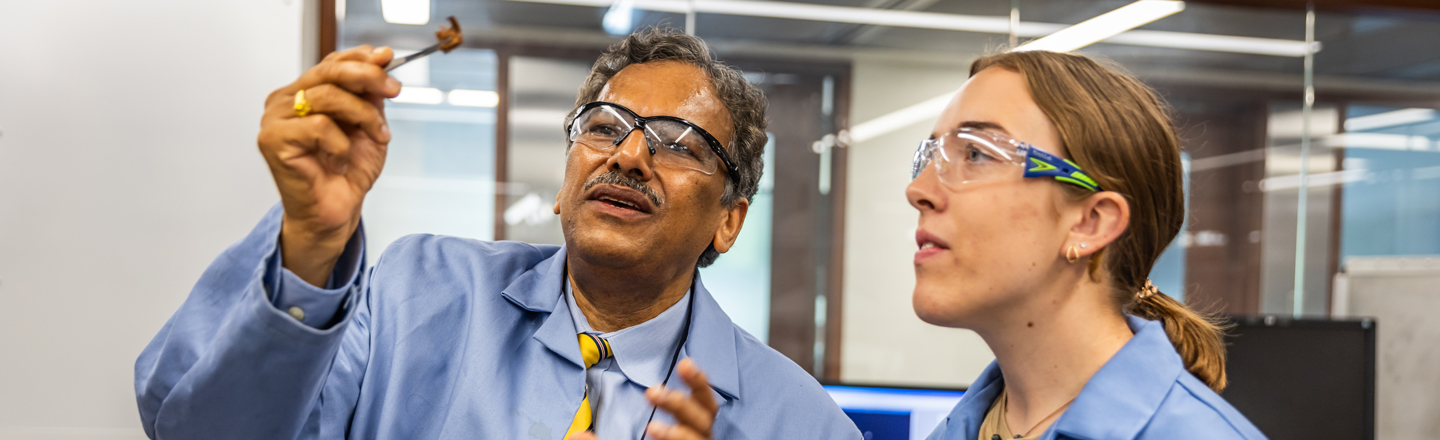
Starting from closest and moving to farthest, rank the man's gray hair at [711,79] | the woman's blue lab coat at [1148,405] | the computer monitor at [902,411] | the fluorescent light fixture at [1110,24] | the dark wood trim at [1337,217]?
the woman's blue lab coat at [1148,405]
the man's gray hair at [711,79]
the computer monitor at [902,411]
the fluorescent light fixture at [1110,24]
the dark wood trim at [1337,217]

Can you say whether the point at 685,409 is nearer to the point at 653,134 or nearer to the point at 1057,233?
the point at 1057,233

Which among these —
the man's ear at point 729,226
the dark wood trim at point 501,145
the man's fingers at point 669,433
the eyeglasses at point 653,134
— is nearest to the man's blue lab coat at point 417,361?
the man's ear at point 729,226

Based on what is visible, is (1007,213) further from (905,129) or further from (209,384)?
(905,129)

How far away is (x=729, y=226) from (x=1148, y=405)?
0.83 meters

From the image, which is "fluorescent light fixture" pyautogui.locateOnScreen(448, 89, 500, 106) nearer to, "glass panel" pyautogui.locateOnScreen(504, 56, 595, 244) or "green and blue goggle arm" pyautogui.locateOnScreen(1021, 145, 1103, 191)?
"glass panel" pyautogui.locateOnScreen(504, 56, 595, 244)

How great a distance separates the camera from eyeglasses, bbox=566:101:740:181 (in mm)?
1385

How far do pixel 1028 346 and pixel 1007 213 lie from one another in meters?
0.17

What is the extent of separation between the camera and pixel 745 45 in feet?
11.0

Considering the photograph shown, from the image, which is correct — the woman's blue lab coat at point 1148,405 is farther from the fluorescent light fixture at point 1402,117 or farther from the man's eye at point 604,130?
the fluorescent light fixture at point 1402,117

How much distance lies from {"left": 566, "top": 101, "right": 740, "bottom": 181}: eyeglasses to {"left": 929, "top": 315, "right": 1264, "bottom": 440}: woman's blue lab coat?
69 cm

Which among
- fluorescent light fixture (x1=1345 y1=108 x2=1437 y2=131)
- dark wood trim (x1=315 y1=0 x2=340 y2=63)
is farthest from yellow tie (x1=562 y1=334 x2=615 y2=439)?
fluorescent light fixture (x1=1345 y1=108 x2=1437 y2=131)

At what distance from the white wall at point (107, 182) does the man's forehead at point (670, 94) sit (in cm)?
109

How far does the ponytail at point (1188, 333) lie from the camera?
1083 mm

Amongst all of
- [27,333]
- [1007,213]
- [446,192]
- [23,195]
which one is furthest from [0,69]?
[1007,213]
